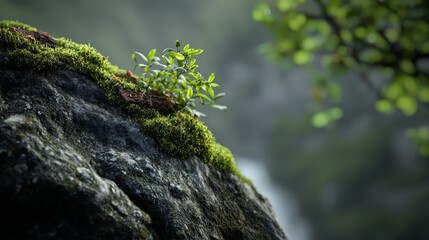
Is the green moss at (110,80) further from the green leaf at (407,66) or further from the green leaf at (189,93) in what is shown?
the green leaf at (407,66)

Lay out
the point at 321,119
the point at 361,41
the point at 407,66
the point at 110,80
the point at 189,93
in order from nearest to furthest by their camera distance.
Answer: the point at 110,80, the point at 189,93, the point at 407,66, the point at 361,41, the point at 321,119

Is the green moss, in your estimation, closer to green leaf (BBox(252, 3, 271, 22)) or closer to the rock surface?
the rock surface

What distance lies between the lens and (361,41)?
5.81 meters

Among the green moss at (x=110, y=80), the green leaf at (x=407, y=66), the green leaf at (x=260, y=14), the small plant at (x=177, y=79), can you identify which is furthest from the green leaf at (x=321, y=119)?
the small plant at (x=177, y=79)

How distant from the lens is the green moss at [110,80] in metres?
3.26

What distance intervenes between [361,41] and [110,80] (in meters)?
4.39

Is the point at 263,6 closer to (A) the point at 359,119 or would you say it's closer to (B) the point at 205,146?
(B) the point at 205,146

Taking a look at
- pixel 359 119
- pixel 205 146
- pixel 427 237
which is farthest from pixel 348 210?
pixel 205 146

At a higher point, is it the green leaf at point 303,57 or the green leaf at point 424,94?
the green leaf at point 303,57

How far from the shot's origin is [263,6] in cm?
571

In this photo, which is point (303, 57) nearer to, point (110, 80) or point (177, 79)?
point (177, 79)

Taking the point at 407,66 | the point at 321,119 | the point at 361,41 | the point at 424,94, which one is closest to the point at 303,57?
the point at 361,41

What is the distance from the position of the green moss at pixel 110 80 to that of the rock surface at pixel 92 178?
0.08 m

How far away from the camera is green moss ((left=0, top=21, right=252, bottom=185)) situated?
3256mm
